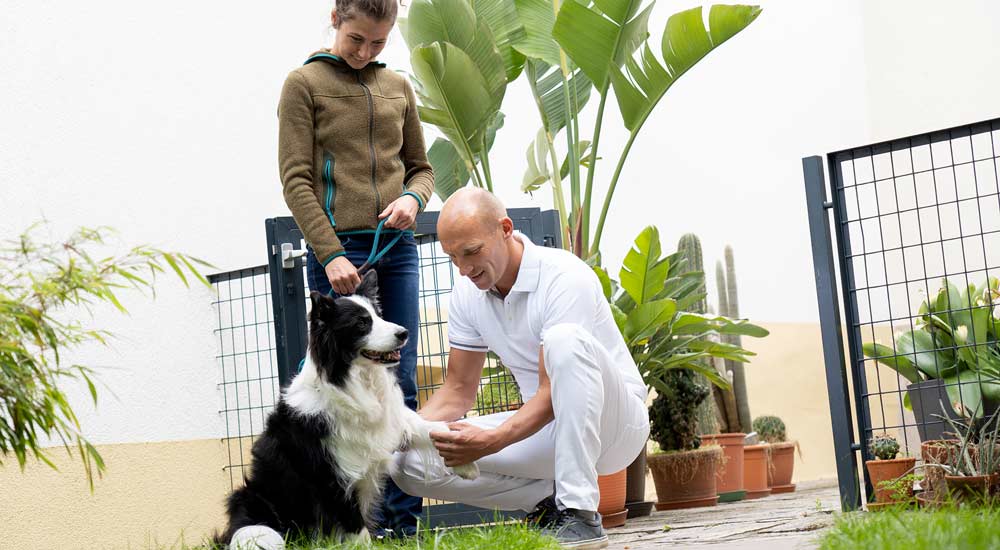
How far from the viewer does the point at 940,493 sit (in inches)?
118

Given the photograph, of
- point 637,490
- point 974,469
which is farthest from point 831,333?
point 637,490

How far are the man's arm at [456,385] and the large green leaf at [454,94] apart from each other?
1.87 metres

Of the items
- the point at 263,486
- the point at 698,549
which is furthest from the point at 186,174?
the point at 698,549

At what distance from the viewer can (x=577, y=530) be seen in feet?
8.46

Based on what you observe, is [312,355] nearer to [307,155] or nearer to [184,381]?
[307,155]

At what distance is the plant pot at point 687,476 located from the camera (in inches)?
196

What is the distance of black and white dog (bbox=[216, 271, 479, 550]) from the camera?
279 cm

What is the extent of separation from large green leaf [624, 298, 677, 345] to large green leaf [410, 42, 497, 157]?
1193 millimetres

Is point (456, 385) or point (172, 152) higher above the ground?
point (172, 152)

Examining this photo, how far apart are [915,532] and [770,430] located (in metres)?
5.10

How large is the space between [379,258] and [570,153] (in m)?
2.50

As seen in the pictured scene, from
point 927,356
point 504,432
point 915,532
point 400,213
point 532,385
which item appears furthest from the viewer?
point 927,356

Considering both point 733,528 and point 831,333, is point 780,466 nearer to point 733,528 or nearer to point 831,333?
point 831,333

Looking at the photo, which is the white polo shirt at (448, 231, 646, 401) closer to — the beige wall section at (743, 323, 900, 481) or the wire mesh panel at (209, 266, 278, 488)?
the wire mesh panel at (209, 266, 278, 488)
